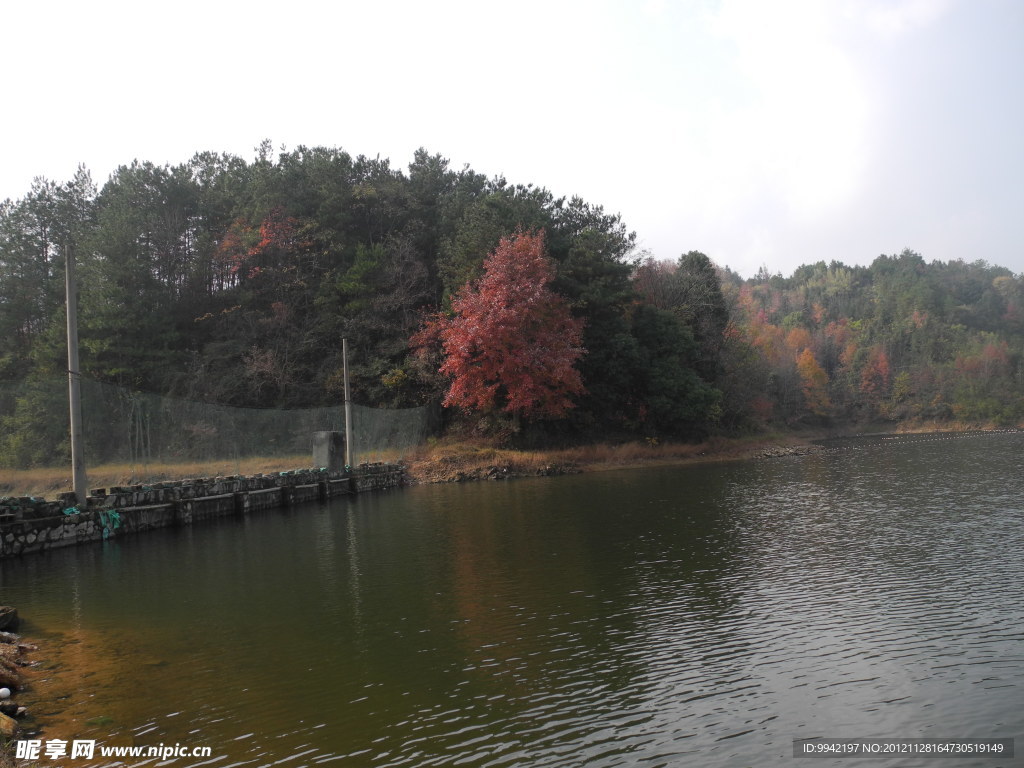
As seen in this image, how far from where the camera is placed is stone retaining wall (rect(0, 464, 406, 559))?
56.2 feet

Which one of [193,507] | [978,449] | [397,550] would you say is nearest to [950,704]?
[397,550]

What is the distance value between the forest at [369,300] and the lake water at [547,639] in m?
21.0

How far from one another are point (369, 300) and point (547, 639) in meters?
35.9

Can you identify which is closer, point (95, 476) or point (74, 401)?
point (74, 401)

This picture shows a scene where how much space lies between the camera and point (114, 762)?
6293 mm

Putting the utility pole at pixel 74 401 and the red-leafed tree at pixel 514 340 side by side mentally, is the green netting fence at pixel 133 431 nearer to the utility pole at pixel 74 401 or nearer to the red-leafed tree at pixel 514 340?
the utility pole at pixel 74 401

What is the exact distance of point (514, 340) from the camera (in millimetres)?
36781

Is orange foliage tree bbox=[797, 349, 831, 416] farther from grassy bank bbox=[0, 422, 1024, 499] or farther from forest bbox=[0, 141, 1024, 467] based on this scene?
forest bbox=[0, 141, 1024, 467]

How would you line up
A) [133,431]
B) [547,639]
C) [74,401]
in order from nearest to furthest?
[547,639], [74,401], [133,431]

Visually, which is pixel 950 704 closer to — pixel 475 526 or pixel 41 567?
pixel 475 526

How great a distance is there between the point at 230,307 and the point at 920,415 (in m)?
64.6

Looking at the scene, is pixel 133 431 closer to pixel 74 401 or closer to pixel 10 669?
pixel 74 401

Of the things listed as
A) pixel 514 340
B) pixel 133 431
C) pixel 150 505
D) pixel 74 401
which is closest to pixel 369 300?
pixel 514 340

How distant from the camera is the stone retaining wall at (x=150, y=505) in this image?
17141mm
